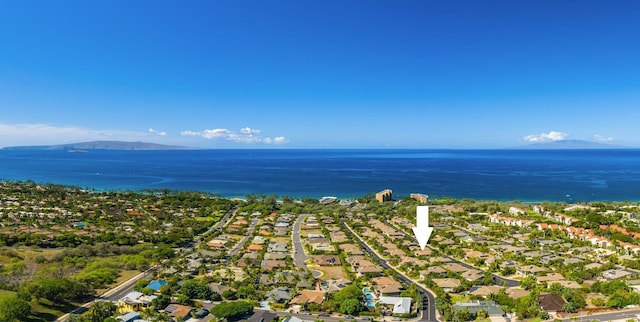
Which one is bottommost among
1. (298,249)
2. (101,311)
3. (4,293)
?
(298,249)

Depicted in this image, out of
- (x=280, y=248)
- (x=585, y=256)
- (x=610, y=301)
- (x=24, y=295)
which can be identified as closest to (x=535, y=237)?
(x=585, y=256)

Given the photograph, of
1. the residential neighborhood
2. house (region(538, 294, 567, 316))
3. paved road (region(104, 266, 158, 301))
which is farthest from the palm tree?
house (region(538, 294, 567, 316))

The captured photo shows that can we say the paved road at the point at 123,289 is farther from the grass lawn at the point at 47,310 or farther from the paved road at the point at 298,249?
the paved road at the point at 298,249

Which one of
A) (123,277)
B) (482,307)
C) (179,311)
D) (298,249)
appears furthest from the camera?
(298,249)

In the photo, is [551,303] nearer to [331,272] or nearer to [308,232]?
[331,272]

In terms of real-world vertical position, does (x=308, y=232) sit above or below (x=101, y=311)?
below

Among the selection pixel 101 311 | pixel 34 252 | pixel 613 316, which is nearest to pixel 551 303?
pixel 613 316

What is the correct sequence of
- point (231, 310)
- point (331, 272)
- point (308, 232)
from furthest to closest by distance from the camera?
point (308, 232) → point (331, 272) → point (231, 310)

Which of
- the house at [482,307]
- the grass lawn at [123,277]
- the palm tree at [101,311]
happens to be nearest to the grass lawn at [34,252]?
the grass lawn at [123,277]
